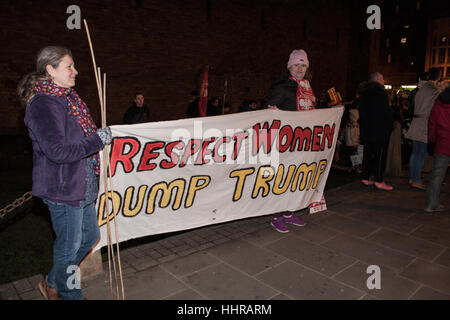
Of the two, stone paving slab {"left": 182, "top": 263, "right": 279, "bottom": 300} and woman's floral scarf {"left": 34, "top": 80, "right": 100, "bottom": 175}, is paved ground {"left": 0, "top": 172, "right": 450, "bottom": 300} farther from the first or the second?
woman's floral scarf {"left": 34, "top": 80, "right": 100, "bottom": 175}

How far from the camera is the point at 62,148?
2326 mm

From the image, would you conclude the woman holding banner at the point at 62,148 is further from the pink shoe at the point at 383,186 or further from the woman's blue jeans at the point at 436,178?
the pink shoe at the point at 383,186

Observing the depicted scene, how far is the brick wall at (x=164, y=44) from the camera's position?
10.7m

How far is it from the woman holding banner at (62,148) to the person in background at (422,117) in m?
5.81

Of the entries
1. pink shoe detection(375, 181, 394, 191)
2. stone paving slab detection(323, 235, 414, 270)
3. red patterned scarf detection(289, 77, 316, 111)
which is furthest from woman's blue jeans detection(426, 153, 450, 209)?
red patterned scarf detection(289, 77, 316, 111)

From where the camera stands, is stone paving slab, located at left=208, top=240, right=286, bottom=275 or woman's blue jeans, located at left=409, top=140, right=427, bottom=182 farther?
woman's blue jeans, located at left=409, top=140, right=427, bottom=182

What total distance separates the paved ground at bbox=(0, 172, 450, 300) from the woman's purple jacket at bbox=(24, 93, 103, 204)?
3.73ft

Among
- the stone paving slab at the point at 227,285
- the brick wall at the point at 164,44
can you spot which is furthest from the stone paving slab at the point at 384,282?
the brick wall at the point at 164,44

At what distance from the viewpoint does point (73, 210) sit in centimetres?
256

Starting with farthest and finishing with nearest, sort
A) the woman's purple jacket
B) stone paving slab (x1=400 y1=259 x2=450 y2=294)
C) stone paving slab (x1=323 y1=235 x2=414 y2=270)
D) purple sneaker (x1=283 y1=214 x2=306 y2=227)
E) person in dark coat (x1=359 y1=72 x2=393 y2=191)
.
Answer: person in dark coat (x1=359 y1=72 x2=393 y2=191) < purple sneaker (x1=283 y1=214 x2=306 y2=227) < stone paving slab (x1=323 y1=235 x2=414 y2=270) < stone paving slab (x1=400 y1=259 x2=450 y2=294) < the woman's purple jacket

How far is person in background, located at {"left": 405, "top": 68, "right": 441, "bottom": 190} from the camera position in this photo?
20.2ft

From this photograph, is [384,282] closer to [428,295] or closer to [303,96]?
[428,295]

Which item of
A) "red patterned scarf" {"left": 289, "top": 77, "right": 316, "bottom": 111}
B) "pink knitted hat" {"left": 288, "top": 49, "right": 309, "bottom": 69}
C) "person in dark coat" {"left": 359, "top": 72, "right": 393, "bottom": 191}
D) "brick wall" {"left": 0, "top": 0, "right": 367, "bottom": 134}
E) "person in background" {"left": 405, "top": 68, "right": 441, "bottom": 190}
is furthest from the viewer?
"brick wall" {"left": 0, "top": 0, "right": 367, "bottom": 134}

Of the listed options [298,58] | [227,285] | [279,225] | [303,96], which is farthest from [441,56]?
[227,285]
